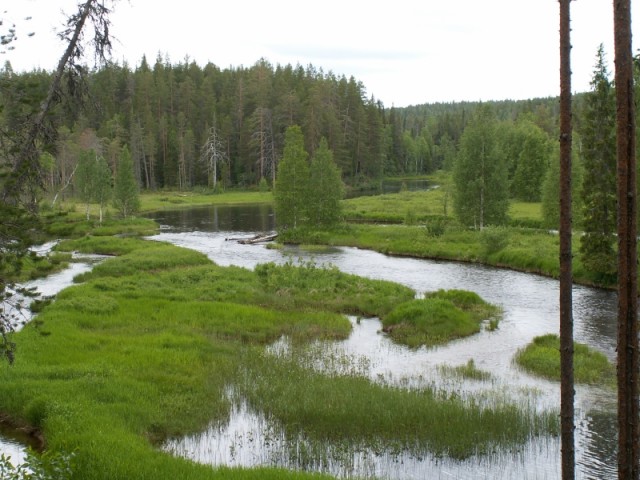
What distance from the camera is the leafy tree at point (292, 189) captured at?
61275 millimetres

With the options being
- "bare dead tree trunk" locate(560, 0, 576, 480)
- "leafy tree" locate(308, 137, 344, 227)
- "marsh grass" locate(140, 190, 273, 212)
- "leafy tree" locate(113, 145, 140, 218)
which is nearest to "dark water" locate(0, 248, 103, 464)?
"bare dead tree trunk" locate(560, 0, 576, 480)

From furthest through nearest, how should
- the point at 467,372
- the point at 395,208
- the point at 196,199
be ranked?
the point at 196,199, the point at 395,208, the point at 467,372

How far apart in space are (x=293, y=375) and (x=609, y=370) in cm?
1080

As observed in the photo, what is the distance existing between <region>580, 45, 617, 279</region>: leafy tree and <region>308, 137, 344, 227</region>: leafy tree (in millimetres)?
26704

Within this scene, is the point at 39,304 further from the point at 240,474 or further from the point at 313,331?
the point at 313,331

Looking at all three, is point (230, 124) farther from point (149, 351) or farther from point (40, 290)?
point (149, 351)

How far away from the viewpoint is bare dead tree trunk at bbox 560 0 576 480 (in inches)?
412

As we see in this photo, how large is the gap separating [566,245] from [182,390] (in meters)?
12.2

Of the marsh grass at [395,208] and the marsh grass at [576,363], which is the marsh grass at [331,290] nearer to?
the marsh grass at [576,363]

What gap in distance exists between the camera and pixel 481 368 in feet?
72.6

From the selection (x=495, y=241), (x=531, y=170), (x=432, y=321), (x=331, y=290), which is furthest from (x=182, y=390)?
(x=531, y=170)

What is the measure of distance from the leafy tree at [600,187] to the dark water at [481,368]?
2.10 m

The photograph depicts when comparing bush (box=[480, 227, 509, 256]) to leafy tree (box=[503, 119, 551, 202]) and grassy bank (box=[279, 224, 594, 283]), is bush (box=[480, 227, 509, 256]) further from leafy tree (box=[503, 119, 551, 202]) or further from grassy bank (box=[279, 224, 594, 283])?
leafy tree (box=[503, 119, 551, 202])

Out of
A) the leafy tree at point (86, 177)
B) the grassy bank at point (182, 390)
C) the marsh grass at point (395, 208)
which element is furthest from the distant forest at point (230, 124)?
the grassy bank at point (182, 390)
